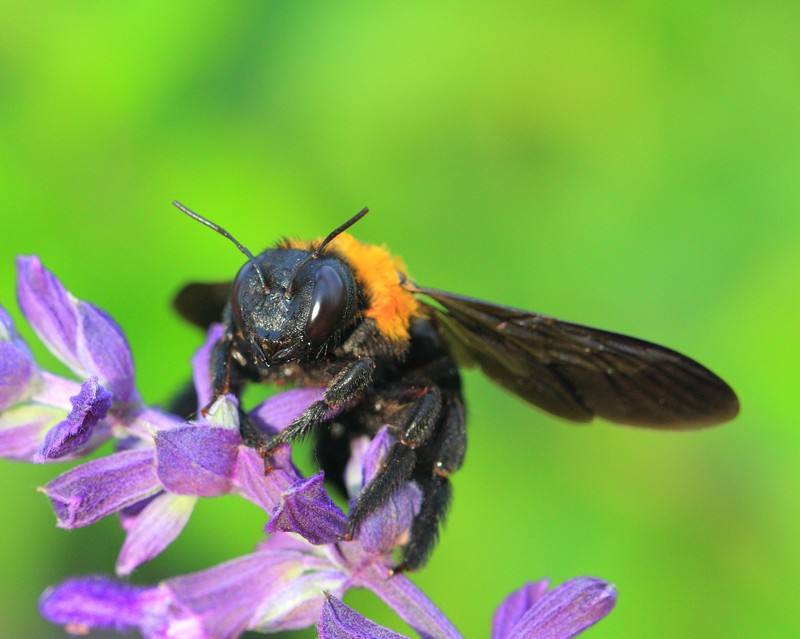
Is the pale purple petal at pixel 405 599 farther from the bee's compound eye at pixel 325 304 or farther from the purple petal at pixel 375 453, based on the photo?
the bee's compound eye at pixel 325 304

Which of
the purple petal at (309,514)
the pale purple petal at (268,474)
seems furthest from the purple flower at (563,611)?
the pale purple petal at (268,474)

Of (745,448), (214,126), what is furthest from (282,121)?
(745,448)

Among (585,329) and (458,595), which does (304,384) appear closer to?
(585,329)

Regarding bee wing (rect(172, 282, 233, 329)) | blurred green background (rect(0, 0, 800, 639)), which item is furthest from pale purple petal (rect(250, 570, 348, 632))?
blurred green background (rect(0, 0, 800, 639))

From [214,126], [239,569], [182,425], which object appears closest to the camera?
[182,425]

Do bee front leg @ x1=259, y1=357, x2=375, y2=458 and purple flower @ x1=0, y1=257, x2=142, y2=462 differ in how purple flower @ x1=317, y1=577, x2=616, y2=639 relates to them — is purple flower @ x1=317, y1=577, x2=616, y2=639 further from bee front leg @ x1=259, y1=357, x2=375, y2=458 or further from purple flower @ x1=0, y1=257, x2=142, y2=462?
purple flower @ x1=0, y1=257, x2=142, y2=462

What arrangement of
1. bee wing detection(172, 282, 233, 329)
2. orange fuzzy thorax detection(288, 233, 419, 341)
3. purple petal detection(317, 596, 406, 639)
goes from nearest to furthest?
purple petal detection(317, 596, 406, 639) → orange fuzzy thorax detection(288, 233, 419, 341) → bee wing detection(172, 282, 233, 329)
